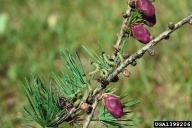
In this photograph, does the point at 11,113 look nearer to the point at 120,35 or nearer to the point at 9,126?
the point at 9,126

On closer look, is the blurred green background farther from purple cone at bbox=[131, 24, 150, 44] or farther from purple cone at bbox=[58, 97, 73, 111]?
purple cone at bbox=[131, 24, 150, 44]

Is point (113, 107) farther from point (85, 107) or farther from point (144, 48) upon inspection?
point (144, 48)

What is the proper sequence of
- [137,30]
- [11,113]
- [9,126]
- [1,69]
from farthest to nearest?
1. [1,69]
2. [11,113]
3. [9,126]
4. [137,30]

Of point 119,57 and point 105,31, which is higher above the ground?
point 105,31

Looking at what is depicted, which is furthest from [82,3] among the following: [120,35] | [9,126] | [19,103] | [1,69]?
[120,35]

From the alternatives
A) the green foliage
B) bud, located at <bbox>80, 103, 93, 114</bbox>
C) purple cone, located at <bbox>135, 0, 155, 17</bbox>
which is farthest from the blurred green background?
purple cone, located at <bbox>135, 0, 155, 17</bbox>


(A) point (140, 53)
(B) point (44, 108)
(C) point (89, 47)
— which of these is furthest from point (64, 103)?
(C) point (89, 47)
